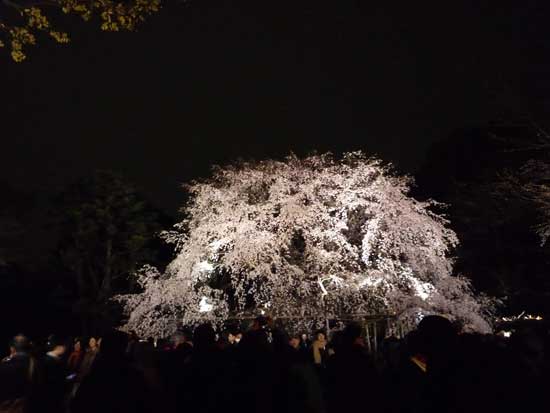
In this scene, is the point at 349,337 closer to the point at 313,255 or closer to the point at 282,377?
the point at 282,377

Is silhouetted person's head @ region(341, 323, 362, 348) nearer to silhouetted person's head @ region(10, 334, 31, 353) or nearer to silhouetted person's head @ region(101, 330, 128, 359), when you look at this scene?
silhouetted person's head @ region(101, 330, 128, 359)

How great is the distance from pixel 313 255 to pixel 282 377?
11628 mm

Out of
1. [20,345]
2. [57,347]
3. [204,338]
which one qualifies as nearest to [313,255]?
[57,347]

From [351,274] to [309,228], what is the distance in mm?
1871

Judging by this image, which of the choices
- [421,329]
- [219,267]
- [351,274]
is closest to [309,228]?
[351,274]

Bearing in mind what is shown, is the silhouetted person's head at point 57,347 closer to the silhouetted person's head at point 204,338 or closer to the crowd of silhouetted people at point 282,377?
the crowd of silhouetted people at point 282,377

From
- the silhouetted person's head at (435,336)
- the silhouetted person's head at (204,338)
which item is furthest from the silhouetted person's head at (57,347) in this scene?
the silhouetted person's head at (435,336)

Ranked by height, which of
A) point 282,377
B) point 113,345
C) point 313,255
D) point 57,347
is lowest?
point 282,377

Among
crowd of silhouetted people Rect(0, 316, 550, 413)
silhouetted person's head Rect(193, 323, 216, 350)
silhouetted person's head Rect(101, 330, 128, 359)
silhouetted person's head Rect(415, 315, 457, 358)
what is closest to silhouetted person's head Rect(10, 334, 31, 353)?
crowd of silhouetted people Rect(0, 316, 550, 413)

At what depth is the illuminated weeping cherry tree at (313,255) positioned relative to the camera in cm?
1559

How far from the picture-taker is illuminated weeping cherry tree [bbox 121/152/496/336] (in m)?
15.6

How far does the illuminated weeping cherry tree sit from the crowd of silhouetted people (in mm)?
9535

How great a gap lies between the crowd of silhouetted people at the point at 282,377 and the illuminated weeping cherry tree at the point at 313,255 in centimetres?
954

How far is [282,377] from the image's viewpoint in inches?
168
